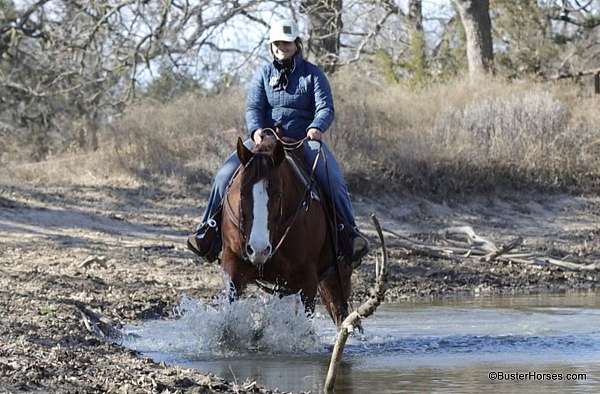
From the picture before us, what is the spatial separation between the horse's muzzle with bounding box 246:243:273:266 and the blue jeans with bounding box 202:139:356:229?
0.85m

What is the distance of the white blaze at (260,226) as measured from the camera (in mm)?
9250

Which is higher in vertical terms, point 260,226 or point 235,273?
point 260,226

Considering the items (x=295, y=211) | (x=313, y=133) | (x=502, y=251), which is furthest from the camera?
(x=502, y=251)

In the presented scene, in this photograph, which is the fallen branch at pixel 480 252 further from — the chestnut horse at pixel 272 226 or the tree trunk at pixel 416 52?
the tree trunk at pixel 416 52

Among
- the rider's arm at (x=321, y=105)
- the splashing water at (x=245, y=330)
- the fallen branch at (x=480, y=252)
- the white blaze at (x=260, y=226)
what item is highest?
the rider's arm at (x=321, y=105)

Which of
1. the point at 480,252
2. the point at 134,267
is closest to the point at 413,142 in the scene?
the point at 480,252

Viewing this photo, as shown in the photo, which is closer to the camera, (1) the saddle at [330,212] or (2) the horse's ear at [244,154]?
(2) the horse's ear at [244,154]

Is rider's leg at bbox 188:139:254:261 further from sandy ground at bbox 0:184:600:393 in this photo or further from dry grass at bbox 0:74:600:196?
dry grass at bbox 0:74:600:196

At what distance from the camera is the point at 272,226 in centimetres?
944

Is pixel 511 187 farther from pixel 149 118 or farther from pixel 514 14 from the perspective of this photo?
pixel 514 14

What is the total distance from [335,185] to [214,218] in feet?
3.42

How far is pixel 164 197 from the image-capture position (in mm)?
19219

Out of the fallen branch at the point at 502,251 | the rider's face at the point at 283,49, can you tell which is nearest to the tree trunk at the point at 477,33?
the fallen branch at the point at 502,251

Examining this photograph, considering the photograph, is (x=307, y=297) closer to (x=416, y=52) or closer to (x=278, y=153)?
(x=278, y=153)
